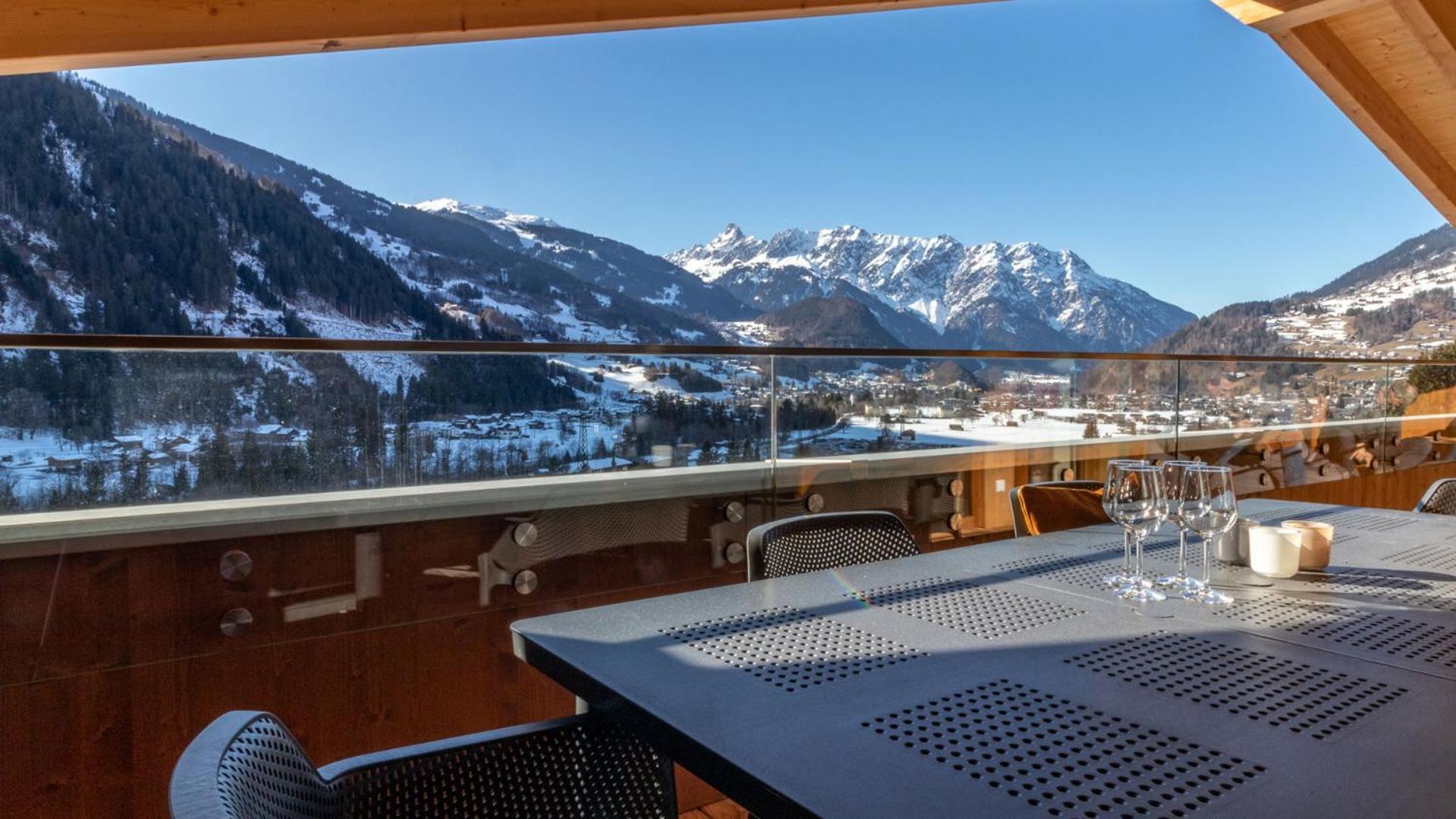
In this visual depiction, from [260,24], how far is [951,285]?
25200 millimetres

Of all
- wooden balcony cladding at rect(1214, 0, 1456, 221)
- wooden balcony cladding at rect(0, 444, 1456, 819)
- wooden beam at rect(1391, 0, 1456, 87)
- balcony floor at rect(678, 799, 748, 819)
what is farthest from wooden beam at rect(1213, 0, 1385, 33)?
balcony floor at rect(678, 799, 748, 819)

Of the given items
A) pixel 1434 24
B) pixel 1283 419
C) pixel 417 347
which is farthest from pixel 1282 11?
pixel 417 347

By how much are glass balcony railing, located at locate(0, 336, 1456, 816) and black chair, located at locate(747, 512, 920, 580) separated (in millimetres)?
1032

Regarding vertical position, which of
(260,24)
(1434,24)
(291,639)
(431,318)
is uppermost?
(1434,24)

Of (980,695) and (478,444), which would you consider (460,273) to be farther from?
(980,695)

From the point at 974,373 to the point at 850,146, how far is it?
20.8 m

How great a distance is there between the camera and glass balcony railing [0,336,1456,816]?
202 centimetres

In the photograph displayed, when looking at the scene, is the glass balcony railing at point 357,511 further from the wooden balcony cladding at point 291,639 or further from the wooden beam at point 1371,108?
the wooden beam at point 1371,108

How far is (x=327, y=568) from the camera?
2.29 m

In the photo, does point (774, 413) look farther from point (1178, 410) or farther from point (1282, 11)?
point (1282, 11)

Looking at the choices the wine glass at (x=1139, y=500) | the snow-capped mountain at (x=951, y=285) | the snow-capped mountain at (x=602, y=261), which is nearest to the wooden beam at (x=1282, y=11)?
the wine glass at (x=1139, y=500)

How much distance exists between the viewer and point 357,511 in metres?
2.36

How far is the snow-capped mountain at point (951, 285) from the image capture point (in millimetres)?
23797

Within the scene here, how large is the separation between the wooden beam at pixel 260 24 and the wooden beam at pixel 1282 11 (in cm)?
349
